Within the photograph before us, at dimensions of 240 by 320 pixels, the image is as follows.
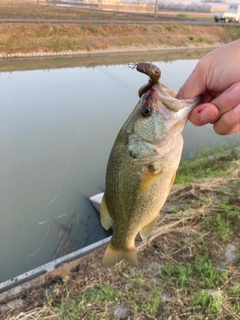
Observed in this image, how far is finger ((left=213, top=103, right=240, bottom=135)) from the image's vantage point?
174 cm

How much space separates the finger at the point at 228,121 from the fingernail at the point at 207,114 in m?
0.10

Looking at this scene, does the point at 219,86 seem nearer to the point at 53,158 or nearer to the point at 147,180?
the point at 147,180

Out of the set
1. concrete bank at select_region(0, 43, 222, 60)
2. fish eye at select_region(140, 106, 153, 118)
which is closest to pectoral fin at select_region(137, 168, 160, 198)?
fish eye at select_region(140, 106, 153, 118)

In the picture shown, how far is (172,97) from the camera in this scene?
1653 millimetres

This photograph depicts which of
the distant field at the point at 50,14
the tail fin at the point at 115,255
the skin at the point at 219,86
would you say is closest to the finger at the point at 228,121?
the skin at the point at 219,86

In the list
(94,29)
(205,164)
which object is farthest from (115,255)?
(94,29)

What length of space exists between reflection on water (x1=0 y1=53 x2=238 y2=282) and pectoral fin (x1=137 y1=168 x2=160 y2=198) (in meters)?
2.70

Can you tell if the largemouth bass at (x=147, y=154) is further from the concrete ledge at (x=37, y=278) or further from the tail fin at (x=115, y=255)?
the concrete ledge at (x=37, y=278)

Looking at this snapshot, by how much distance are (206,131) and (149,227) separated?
23.4 feet

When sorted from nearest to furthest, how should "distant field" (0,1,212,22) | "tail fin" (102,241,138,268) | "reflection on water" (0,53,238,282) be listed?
"tail fin" (102,241,138,268)
"reflection on water" (0,53,238,282)
"distant field" (0,1,212,22)

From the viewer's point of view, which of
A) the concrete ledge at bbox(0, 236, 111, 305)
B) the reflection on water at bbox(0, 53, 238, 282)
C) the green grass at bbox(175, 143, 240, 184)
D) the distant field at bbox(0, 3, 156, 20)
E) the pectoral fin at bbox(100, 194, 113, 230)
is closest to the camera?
the pectoral fin at bbox(100, 194, 113, 230)

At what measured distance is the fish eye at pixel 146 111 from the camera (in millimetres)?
1608

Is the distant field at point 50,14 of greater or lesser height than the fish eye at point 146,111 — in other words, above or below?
below

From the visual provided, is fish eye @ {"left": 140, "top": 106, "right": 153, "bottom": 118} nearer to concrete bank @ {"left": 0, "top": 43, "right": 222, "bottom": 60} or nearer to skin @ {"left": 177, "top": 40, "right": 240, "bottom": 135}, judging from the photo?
skin @ {"left": 177, "top": 40, "right": 240, "bottom": 135}
